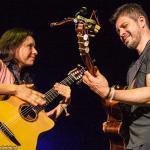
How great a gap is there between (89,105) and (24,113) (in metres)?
1.92

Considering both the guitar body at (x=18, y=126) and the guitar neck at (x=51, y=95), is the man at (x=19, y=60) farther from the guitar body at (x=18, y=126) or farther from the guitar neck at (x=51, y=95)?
the guitar body at (x=18, y=126)

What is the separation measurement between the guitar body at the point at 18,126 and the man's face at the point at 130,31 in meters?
1.07

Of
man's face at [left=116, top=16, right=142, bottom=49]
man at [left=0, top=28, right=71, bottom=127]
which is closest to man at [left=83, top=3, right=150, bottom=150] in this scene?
man's face at [left=116, top=16, right=142, bottom=49]

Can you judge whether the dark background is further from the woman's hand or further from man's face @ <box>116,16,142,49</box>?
man's face @ <box>116,16,142,49</box>

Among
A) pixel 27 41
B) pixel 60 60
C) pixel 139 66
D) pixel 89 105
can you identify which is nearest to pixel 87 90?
pixel 89 105

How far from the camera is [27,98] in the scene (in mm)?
3457

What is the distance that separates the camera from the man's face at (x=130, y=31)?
311cm

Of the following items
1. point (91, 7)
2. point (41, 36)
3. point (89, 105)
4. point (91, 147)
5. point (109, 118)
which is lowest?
point (91, 147)

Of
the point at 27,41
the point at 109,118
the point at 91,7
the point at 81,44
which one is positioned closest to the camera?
the point at 81,44

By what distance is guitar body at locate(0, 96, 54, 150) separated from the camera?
3.32 m

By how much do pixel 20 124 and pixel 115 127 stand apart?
845mm

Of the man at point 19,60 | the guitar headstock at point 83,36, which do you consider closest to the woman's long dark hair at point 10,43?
the man at point 19,60

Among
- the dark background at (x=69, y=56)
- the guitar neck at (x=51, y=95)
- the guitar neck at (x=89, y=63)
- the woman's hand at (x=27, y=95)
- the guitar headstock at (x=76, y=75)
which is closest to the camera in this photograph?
the guitar neck at (x=89, y=63)

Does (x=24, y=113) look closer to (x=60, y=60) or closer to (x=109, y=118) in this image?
(x=109, y=118)
